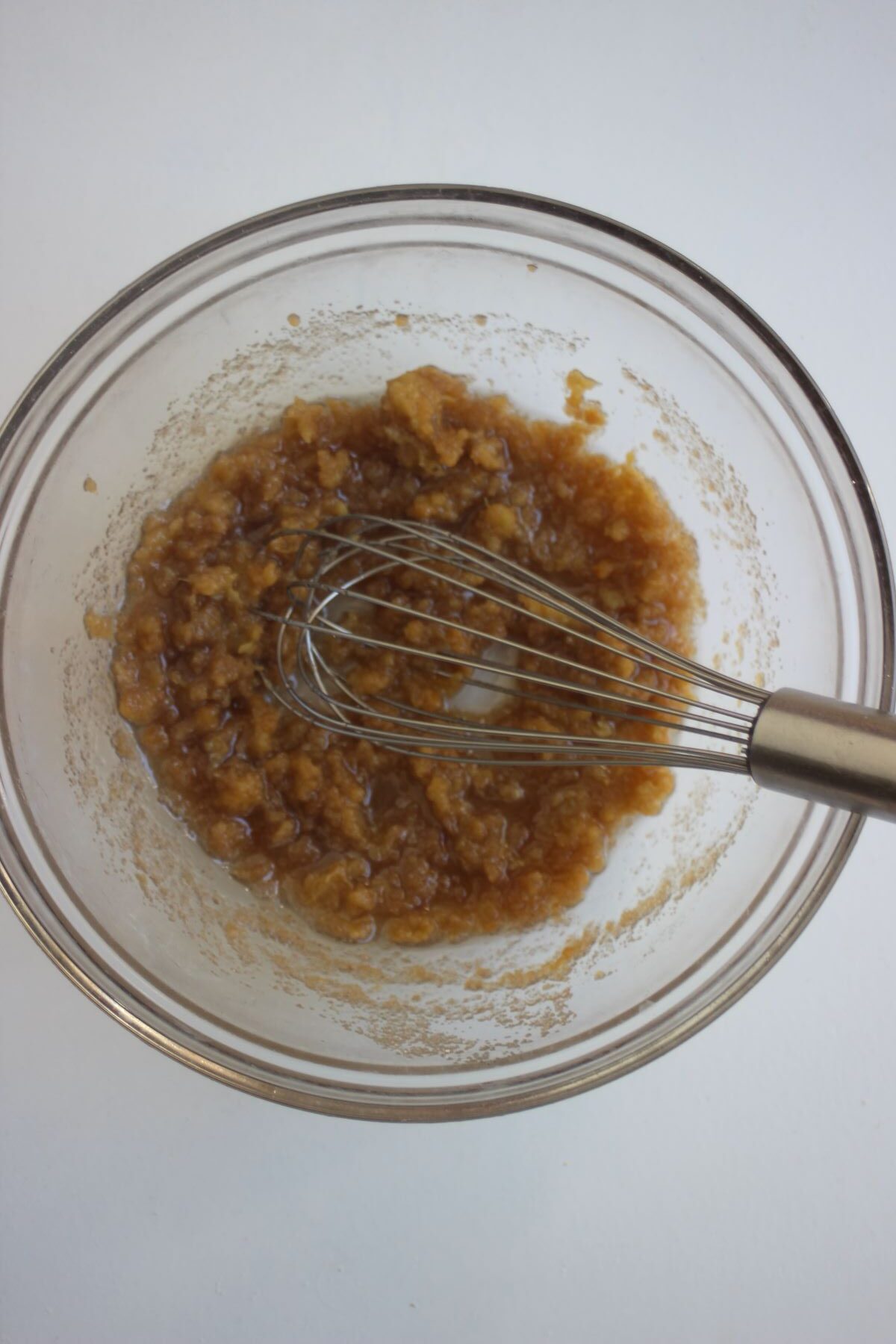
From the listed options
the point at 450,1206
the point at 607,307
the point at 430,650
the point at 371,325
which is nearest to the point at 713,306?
the point at 607,307

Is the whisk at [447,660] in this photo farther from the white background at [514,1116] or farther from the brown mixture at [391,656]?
the white background at [514,1116]

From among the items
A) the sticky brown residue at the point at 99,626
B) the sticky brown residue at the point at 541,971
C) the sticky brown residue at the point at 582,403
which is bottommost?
the sticky brown residue at the point at 541,971

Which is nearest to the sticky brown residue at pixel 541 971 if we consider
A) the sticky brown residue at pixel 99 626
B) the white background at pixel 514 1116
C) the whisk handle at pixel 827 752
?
the white background at pixel 514 1116

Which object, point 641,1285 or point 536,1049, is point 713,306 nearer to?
point 536,1049

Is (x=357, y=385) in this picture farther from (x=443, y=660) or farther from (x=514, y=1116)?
(x=514, y=1116)

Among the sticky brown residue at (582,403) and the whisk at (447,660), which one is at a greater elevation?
the sticky brown residue at (582,403)

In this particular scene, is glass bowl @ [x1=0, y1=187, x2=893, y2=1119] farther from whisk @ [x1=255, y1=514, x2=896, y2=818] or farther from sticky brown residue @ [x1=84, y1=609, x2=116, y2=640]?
whisk @ [x1=255, y1=514, x2=896, y2=818]
